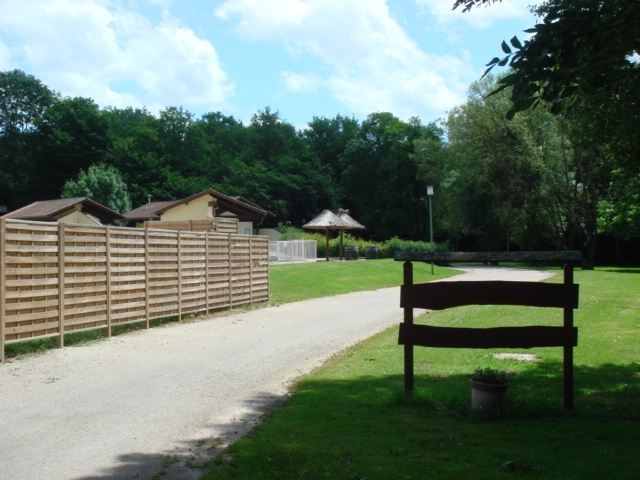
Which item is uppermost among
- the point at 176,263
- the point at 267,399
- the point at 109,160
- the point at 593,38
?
the point at 109,160

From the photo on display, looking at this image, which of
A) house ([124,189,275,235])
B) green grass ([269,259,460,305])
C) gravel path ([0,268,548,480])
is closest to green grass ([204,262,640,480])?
gravel path ([0,268,548,480])

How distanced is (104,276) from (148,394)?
509cm

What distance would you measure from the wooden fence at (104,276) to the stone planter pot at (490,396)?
22.9 feet

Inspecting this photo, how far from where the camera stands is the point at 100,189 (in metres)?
61.3

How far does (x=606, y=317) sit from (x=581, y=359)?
5937mm

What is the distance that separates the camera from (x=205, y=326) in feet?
48.3

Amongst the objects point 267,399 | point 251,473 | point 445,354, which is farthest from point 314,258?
point 251,473

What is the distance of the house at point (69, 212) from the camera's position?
127ft

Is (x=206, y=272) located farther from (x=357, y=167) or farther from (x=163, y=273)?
(x=357, y=167)

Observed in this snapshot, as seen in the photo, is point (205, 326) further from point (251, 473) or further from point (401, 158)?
point (401, 158)

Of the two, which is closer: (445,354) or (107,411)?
(107,411)

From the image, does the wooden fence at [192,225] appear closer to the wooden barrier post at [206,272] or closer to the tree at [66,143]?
the wooden barrier post at [206,272]

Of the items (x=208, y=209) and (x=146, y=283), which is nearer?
(x=146, y=283)

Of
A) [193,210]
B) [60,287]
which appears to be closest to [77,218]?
[193,210]
